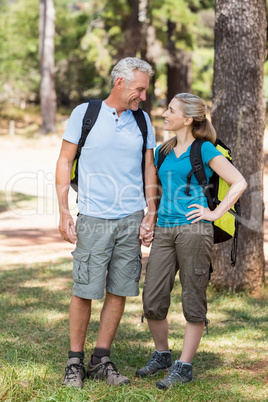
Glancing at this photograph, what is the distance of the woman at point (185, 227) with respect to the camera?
3693 mm

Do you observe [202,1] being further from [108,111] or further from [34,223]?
[108,111]

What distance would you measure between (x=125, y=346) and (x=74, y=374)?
3.33ft

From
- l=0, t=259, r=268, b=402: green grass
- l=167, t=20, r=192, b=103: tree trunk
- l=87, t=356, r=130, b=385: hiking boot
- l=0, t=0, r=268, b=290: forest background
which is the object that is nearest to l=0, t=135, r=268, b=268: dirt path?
l=0, t=259, r=268, b=402: green grass

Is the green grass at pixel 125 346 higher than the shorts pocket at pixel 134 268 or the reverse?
the reverse

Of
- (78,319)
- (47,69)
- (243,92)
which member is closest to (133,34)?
(47,69)

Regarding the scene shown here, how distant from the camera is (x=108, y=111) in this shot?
151 inches

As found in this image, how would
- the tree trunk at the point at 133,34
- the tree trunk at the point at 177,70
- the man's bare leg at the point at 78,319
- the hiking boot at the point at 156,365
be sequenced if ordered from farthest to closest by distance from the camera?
1. the tree trunk at the point at 177,70
2. the tree trunk at the point at 133,34
3. the hiking boot at the point at 156,365
4. the man's bare leg at the point at 78,319

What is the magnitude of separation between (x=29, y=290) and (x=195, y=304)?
122 inches

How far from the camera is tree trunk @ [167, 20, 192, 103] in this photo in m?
24.8

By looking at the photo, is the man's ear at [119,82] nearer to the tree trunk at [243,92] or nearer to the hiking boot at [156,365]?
the hiking boot at [156,365]

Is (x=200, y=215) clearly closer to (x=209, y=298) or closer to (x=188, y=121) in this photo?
(x=188, y=121)

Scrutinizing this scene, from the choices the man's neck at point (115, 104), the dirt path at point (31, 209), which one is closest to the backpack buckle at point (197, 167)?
Answer: the man's neck at point (115, 104)

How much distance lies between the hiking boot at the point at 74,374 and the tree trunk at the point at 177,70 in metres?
21.7

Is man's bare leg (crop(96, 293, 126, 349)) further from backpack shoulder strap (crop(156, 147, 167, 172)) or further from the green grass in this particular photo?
backpack shoulder strap (crop(156, 147, 167, 172))
